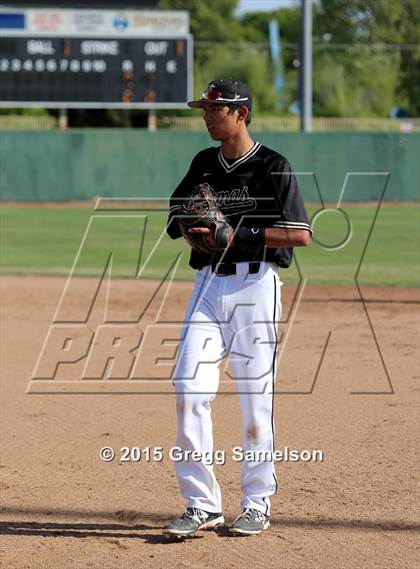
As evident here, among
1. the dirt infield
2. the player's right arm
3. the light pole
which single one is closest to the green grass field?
the dirt infield

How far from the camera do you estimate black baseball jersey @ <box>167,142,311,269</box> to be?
15.3ft

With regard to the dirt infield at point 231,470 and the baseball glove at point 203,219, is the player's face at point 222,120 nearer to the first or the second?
the baseball glove at point 203,219

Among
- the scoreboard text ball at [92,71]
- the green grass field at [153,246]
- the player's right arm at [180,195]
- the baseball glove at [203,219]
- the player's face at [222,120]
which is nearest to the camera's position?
the baseball glove at [203,219]

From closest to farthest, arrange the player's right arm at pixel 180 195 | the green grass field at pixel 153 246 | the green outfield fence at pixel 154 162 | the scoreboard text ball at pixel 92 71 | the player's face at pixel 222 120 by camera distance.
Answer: the player's face at pixel 222 120
the player's right arm at pixel 180 195
the green grass field at pixel 153 246
the green outfield fence at pixel 154 162
the scoreboard text ball at pixel 92 71

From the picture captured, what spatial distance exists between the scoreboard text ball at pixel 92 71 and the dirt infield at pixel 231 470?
2024cm

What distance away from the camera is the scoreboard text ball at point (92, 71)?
96.5ft

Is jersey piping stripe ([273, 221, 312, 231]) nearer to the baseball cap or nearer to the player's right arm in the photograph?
the player's right arm

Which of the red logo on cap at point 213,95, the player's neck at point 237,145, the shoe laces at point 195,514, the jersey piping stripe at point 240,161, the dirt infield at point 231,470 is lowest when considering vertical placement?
the dirt infield at point 231,470

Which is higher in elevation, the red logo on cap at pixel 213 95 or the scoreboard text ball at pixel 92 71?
the red logo on cap at pixel 213 95

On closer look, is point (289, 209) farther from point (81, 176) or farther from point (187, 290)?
point (81, 176)

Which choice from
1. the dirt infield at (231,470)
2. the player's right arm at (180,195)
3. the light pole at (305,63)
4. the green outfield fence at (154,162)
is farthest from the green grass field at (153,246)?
the player's right arm at (180,195)

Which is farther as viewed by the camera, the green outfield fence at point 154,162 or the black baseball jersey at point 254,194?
the green outfield fence at point 154,162

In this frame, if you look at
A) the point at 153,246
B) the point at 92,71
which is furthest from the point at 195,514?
the point at 92,71

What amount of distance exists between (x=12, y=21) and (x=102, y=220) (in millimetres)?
9997
